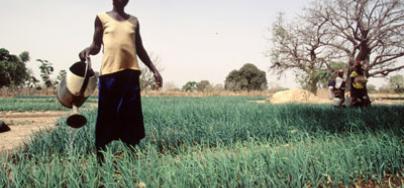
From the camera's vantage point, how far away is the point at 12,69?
1588 inches

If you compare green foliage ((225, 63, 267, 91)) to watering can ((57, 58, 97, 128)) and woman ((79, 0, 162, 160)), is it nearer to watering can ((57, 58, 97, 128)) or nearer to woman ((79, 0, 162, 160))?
woman ((79, 0, 162, 160))

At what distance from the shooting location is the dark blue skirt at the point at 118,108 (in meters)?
3.54

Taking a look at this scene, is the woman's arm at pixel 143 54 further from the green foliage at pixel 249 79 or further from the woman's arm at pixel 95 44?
the green foliage at pixel 249 79

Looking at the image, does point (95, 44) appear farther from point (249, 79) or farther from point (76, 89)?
point (249, 79)

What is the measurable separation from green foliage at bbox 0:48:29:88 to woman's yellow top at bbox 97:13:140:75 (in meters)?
37.6

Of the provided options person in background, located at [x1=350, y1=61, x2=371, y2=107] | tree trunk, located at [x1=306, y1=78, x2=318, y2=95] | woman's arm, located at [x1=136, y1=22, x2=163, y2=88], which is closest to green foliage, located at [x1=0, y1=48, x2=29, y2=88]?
tree trunk, located at [x1=306, y1=78, x2=318, y2=95]

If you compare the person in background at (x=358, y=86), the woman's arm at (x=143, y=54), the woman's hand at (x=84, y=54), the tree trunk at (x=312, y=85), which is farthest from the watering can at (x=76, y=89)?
the tree trunk at (x=312, y=85)

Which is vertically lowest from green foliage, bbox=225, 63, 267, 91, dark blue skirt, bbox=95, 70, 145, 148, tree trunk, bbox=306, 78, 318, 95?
dark blue skirt, bbox=95, 70, 145, 148

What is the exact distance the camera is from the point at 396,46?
2414 centimetres

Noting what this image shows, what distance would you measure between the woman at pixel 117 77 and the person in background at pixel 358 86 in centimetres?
708

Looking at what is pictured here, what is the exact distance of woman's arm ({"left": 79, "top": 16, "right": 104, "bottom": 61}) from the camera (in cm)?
358

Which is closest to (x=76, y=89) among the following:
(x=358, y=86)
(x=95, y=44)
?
(x=95, y=44)

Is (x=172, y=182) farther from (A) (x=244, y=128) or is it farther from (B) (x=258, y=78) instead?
(B) (x=258, y=78)

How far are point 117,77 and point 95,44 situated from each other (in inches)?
15.3
